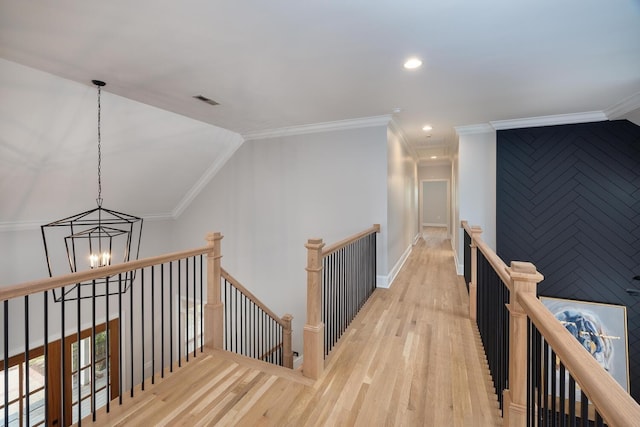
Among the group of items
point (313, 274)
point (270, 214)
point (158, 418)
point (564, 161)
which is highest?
point (564, 161)

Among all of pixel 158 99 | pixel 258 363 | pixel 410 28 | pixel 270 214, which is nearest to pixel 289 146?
pixel 270 214

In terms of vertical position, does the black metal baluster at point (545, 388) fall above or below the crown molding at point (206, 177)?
below

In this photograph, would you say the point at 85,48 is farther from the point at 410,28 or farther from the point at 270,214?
the point at 270,214

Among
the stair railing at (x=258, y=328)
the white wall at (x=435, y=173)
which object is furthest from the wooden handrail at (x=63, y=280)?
the white wall at (x=435, y=173)

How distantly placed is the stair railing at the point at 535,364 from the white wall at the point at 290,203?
229 cm

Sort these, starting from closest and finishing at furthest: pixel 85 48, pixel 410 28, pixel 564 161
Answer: pixel 410 28 → pixel 85 48 → pixel 564 161

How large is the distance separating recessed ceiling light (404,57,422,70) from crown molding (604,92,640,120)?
2837 millimetres

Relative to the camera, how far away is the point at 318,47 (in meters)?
2.38

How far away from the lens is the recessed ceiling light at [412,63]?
259cm

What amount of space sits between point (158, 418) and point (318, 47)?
287 centimetres

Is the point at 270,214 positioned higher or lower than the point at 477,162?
lower

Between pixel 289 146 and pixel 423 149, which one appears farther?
pixel 423 149

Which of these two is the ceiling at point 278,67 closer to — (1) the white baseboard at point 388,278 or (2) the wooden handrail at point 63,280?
(2) the wooden handrail at point 63,280

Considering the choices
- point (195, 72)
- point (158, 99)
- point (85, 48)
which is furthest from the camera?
point (158, 99)
